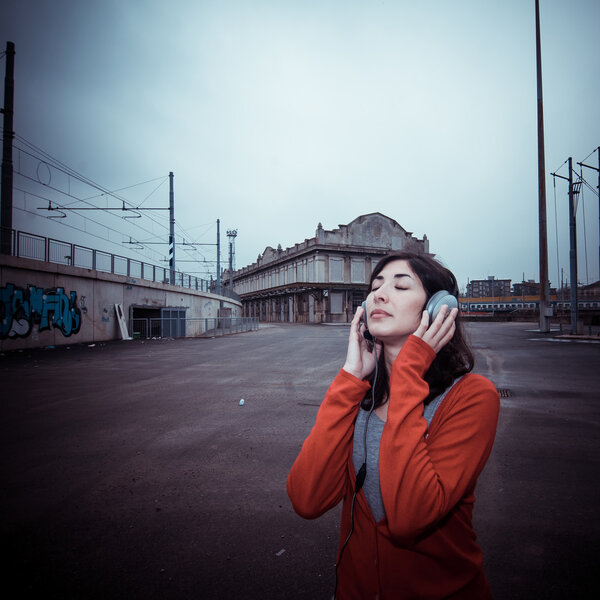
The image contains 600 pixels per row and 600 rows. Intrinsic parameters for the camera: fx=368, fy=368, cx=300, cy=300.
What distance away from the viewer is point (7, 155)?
42.6 feet

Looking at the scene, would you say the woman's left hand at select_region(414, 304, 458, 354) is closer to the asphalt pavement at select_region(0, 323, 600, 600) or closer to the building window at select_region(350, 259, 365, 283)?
the asphalt pavement at select_region(0, 323, 600, 600)

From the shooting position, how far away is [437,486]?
112 cm

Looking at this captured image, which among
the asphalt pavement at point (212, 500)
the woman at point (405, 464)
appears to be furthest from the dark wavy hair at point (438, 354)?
the asphalt pavement at point (212, 500)

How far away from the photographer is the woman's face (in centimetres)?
147

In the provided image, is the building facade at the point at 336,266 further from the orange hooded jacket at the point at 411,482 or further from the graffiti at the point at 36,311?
the orange hooded jacket at the point at 411,482

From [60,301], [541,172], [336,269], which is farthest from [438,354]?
[336,269]

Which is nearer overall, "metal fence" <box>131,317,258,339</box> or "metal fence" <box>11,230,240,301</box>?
"metal fence" <box>11,230,240,301</box>

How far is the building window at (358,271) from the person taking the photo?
46.0 meters

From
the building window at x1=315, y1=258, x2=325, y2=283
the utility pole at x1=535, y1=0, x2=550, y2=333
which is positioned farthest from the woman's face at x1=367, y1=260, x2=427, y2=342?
the building window at x1=315, y1=258, x2=325, y2=283

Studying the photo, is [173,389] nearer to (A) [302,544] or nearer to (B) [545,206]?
(A) [302,544]

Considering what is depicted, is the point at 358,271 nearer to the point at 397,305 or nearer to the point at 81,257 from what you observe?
the point at 81,257

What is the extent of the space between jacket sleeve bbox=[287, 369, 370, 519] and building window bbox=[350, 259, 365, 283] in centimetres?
4509

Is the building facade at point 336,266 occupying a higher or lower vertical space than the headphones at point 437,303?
higher

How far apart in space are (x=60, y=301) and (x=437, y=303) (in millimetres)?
18086
